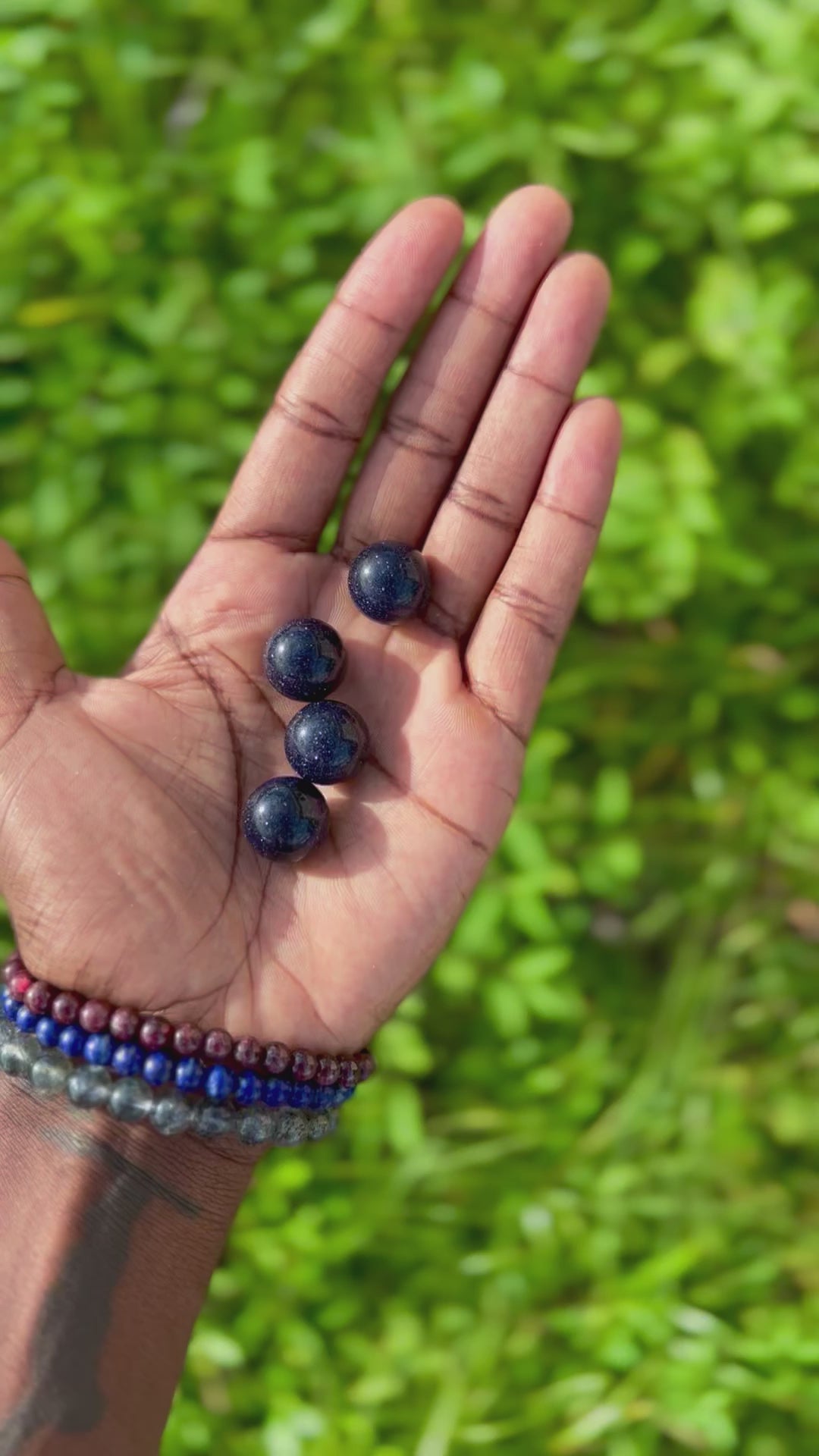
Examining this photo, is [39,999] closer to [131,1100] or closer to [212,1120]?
[131,1100]

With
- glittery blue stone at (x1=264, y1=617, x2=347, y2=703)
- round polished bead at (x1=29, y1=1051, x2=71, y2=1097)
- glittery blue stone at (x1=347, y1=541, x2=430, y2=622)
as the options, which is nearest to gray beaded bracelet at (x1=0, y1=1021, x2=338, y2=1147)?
round polished bead at (x1=29, y1=1051, x2=71, y2=1097)

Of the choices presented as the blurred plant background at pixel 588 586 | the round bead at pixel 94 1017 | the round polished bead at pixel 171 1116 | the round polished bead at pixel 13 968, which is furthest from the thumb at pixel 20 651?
the blurred plant background at pixel 588 586

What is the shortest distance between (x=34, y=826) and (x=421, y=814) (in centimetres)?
80

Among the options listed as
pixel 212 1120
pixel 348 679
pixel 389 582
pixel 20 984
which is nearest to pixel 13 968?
pixel 20 984

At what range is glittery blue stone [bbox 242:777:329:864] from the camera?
267 centimetres

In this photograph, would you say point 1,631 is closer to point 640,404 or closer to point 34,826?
point 34,826

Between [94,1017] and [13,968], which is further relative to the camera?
[13,968]

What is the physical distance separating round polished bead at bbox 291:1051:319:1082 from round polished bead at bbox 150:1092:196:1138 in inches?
8.6

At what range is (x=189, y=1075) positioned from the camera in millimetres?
2428

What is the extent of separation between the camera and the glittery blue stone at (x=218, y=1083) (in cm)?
244

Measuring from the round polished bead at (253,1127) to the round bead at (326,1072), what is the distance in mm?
134

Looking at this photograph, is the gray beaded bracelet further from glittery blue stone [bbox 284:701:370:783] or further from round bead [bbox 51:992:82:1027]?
glittery blue stone [bbox 284:701:370:783]

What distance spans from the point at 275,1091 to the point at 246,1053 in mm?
106

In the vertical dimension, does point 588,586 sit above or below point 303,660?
above
